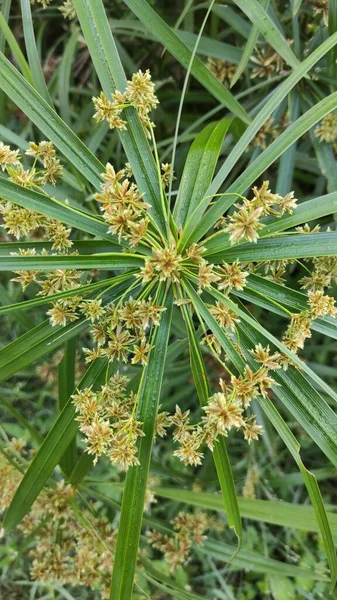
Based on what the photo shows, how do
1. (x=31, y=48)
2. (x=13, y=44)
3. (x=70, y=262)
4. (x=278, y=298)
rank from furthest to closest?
(x=31, y=48)
(x=13, y=44)
(x=278, y=298)
(x=70, y=262)

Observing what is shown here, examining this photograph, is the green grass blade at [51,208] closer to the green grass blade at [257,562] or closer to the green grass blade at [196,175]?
the green grass blade at [196,175]

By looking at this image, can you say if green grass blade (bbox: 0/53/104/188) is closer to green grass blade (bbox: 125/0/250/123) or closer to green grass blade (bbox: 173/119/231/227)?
green grass blade (bbox: 173/119/231/227)

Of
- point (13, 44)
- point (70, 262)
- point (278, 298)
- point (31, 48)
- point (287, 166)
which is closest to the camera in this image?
point (70, 262)

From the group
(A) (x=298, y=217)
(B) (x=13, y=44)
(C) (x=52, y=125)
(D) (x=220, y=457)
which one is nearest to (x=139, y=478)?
(D) (x=220, y=457)

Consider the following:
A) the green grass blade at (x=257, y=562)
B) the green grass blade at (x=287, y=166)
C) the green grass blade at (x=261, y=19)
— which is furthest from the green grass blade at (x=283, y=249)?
the green grass blade at (x=257, y=562)

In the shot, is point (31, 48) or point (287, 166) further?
point (287, 166)

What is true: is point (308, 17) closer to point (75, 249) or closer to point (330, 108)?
point (330, 108)

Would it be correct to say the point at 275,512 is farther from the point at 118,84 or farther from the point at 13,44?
the point at 13,44
